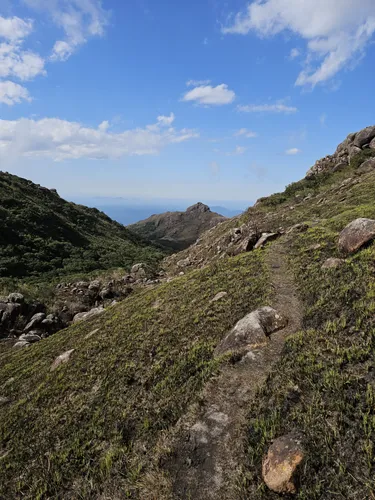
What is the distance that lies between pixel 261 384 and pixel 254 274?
8521 mm

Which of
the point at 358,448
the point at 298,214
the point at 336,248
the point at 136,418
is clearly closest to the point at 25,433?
the point at 136,418

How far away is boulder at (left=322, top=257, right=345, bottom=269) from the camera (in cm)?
1266

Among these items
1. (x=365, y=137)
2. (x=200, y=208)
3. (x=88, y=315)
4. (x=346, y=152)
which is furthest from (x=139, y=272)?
(x=200, y=208)

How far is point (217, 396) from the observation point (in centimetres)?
742

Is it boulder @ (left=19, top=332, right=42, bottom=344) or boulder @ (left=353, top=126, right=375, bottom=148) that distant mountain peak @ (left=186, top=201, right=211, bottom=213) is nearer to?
boulder @ (left=353, top=126, right=375, bottom=148)

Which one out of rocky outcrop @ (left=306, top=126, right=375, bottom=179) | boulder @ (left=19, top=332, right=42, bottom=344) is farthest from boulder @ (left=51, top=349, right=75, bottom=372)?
rocky outcrop @ (left=306, top=126, right=375, bottom=179)

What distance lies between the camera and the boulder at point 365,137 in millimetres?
48156

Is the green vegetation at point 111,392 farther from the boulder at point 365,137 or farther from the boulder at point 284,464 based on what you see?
the boulder at point 365,137

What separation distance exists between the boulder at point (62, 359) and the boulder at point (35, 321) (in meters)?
9.25

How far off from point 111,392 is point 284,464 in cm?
593

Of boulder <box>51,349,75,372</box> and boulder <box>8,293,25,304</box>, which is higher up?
boulder <box>8,293,25,304</box>

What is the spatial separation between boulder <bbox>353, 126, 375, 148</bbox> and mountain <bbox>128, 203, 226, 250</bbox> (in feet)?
302

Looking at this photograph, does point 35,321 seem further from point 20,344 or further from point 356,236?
point 356,236

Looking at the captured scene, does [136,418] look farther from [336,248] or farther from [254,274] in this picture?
[336,248]
